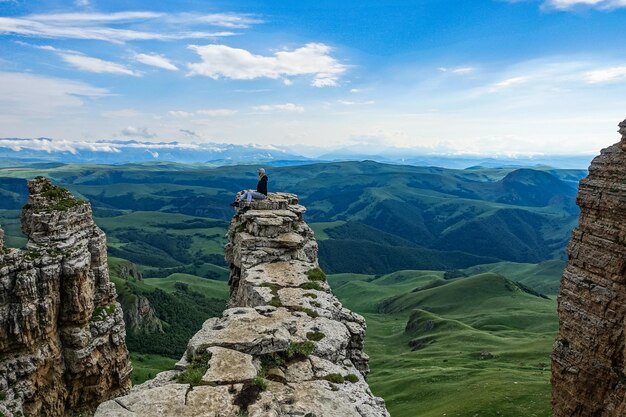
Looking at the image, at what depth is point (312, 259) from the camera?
36.7 meters

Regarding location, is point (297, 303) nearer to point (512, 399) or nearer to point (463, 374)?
point (512, 399)

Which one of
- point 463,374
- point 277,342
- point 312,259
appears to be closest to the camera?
point 277,342

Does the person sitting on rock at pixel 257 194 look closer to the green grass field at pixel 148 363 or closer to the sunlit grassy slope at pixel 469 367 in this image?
the sunlit grassy slope at pixel 469 367

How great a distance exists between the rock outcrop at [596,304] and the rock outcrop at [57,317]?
48838mm

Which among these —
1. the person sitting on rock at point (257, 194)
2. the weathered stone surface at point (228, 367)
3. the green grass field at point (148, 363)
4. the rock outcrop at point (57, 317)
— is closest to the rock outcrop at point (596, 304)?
the person sitting on rock at point (257, 194)

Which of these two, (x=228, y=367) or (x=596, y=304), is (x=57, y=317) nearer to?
(x=228, y=367)

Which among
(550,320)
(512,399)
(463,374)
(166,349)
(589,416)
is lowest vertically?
(166,349)

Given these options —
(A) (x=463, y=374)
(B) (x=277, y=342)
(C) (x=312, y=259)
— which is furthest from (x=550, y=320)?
(B) (x=277, y=342)

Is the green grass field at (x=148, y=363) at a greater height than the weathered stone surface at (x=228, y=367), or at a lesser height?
lesser

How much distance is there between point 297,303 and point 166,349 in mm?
186976

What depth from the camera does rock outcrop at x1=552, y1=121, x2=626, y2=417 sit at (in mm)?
37156

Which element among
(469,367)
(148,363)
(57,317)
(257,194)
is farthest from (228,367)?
(148,363)

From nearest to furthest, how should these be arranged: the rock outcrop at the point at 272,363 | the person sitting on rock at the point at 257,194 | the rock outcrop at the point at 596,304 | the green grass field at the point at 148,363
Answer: the rock outcrop at the point at 272,363, the rock outcrop at the point at 596,304, the person sitting on rock at the point at 257,194, the green grass field at the point at 148,363

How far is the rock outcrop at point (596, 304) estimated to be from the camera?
37156mm
